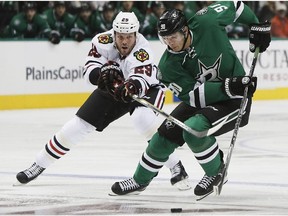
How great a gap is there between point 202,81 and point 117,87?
498 millimetres

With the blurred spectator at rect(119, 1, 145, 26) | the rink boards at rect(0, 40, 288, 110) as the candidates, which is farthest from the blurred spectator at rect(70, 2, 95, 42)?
the blurred spectator at rect(119, 1, 145, 26)

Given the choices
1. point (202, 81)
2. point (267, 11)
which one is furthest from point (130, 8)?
point (202, 81)

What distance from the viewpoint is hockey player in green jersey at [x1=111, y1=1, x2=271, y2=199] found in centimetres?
582

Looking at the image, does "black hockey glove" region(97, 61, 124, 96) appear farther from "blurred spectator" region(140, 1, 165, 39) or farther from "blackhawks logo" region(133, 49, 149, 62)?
"blurred spectator" region(140, 1, 165, 39)

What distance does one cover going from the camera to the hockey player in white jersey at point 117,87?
6.15 meters

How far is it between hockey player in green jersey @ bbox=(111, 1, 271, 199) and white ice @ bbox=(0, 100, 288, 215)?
0.28m

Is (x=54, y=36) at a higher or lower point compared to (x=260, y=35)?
lower

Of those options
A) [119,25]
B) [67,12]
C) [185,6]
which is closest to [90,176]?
[119,25]

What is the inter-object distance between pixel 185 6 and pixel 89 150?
666 centimetres

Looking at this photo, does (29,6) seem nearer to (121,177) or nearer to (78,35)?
(78,35)

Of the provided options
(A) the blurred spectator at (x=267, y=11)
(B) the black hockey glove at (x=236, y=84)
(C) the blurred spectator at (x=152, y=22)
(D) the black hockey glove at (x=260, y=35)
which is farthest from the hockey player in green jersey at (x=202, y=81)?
(A) the blurred spectator at (x=267, y=11)

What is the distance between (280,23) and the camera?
16.2 metres

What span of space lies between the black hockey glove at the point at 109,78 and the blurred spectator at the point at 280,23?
403 inches

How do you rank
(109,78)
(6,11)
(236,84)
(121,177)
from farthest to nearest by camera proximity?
1. (6,11)
2. (121,177)
3. (109,78)
4. (236,84)
